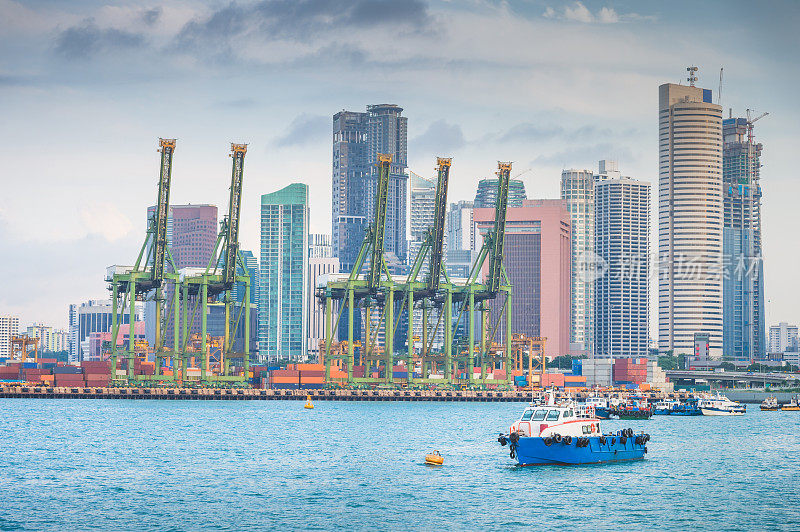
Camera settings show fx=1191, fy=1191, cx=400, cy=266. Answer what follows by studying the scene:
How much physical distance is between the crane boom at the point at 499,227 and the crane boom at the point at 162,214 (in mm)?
45615

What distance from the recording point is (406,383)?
182m

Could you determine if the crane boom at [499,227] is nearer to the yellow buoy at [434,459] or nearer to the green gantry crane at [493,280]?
the green gantry crane at [493,280]

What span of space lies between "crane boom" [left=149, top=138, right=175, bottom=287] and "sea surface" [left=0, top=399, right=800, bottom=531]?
5679 cm

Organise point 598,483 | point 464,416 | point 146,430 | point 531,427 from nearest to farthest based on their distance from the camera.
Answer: point 598,483 → point 531,427 → point 146,430 → point 464,416

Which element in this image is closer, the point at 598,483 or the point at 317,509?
the point at 317,509

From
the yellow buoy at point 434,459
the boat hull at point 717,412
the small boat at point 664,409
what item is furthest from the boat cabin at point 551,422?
the boat hull at point 717,412

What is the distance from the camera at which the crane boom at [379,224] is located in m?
162

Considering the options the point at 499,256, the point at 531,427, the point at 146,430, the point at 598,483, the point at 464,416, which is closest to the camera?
the point at 598,483

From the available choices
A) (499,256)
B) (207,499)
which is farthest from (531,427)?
(499,256)

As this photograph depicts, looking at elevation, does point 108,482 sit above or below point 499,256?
below

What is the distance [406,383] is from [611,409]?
56.8 meters

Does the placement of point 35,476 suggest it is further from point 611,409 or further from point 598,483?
point 611,409

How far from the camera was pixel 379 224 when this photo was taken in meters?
168

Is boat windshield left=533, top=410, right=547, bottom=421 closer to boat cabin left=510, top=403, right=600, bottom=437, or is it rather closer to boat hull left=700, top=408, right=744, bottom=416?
boat cabin left=510, top=403, right=600, bottom=437
